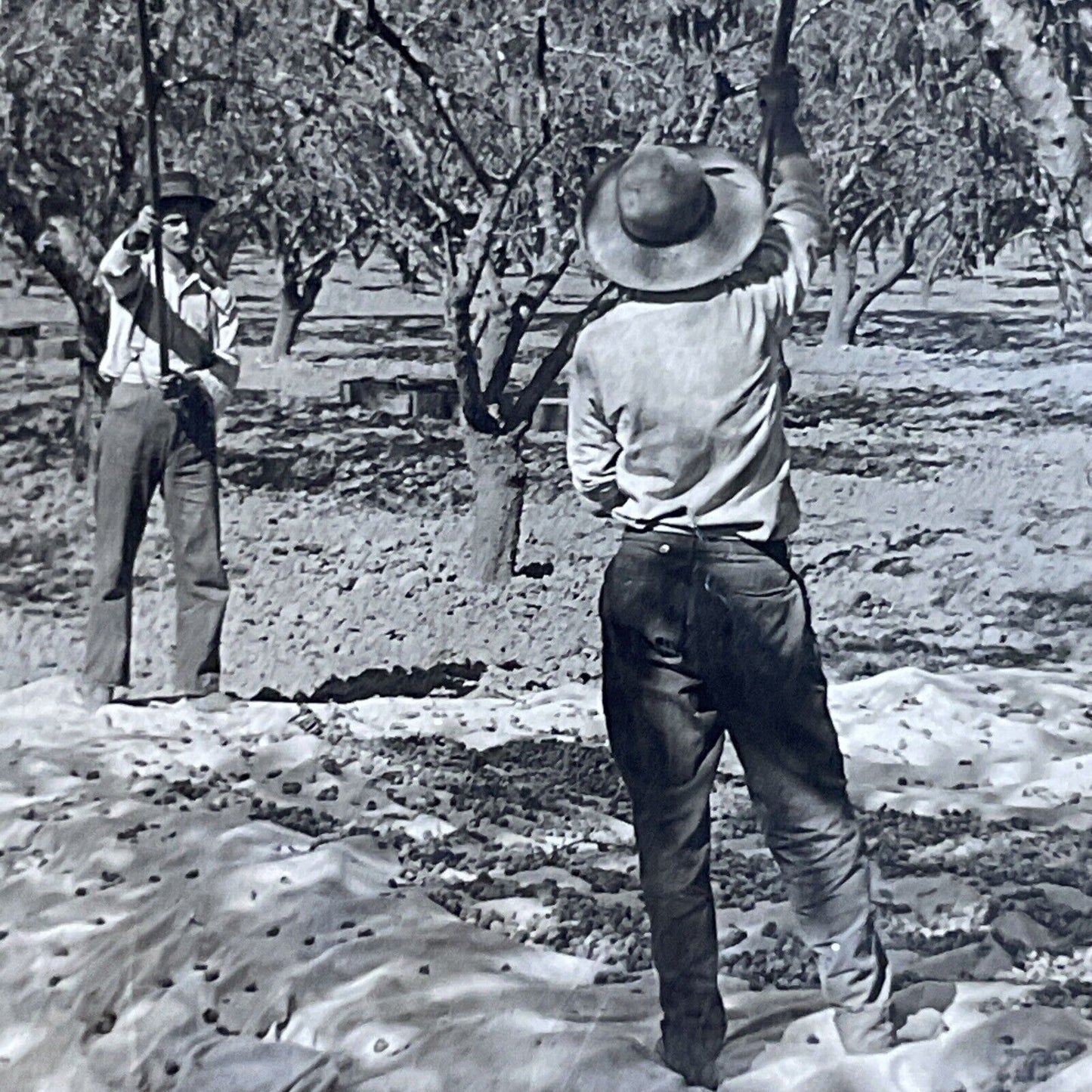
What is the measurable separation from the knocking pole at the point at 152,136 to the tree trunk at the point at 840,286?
3.45 ft

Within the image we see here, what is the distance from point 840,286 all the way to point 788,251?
13 centimetres

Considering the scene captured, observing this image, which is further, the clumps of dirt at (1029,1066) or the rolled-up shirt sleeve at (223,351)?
the rolled-up shirt sleeve at (223,351)

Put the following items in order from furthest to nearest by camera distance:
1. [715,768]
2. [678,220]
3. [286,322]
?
1. [286,322]
2. [715,768]
3. [678,220]

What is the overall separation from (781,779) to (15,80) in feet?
5.36

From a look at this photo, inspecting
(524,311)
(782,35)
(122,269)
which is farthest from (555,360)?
(122,269)

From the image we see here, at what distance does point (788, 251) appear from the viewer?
2225 millimetres

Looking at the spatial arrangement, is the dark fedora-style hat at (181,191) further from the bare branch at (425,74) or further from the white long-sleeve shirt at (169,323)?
the bare branch at (425,74)

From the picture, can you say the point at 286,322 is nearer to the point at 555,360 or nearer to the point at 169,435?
the point at 169,435

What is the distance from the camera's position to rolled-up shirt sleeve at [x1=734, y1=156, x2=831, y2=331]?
2.21 meters

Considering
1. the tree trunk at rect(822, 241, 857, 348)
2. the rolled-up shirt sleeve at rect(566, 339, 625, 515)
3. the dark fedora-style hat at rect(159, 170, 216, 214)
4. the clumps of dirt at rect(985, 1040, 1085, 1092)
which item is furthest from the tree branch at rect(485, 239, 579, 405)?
the clumps of dirt at rect(985, 1040, 1085, 1092)

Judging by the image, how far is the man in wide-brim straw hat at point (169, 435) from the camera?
94.8 inches

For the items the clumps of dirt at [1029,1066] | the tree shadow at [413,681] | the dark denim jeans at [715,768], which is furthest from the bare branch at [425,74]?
the clumps of dirt at [1029,1066]

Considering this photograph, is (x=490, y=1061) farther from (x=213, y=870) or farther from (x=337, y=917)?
(x=213, y=870)

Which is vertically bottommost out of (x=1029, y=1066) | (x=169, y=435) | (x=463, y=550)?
A: (x=1029, y=1066)
